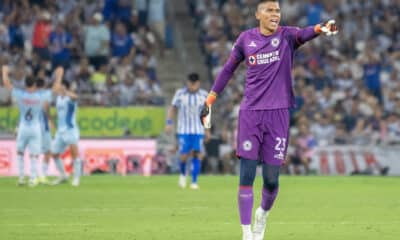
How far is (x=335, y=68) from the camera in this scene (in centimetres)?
3622

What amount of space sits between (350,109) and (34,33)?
981cm

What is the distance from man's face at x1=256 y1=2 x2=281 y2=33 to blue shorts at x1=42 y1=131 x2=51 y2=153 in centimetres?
1461

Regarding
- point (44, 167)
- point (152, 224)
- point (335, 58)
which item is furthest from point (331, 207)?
point (335, 58)

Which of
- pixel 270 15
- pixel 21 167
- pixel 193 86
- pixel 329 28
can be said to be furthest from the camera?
pixel 21 167

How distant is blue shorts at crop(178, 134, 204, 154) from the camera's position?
25672 mm

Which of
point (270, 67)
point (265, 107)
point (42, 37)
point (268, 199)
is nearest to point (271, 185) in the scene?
point (268, 199)

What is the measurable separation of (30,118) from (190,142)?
368cm

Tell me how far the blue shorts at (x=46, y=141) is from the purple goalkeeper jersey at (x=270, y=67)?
1436 cm

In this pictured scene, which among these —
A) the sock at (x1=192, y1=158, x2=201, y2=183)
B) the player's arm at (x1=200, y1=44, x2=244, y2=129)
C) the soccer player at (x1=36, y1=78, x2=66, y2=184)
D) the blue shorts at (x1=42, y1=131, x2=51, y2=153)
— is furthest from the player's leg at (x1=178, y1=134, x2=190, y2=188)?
the player's arm at (x1=200, y1=44, x2=244, y2=129)

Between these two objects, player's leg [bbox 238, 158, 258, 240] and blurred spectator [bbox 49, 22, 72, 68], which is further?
blurred spectator [bbox 49, 22, 72, 68]

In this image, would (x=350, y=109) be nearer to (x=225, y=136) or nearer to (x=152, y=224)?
(x=225, y=136)

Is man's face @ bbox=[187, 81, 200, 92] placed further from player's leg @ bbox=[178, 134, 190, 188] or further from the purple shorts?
→ the purple shorts

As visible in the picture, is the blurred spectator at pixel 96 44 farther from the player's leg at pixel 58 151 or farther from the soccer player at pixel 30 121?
the soccer player at pixel 30 121

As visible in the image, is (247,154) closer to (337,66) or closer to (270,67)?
(270,67)
